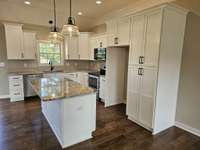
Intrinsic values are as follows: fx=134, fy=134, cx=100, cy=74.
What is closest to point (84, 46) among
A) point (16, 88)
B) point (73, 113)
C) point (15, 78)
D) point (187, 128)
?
point (15, 78)

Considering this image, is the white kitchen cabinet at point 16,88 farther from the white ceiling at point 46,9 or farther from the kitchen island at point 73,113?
the kitchen island at point 73,113

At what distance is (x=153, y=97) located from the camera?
108 inches

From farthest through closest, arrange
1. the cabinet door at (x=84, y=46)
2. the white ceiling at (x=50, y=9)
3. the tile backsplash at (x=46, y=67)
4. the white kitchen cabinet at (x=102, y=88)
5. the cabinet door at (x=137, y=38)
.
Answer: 1. the cabinet door at (x=84, y=46)
2. the tile backsplash at (x=46, y=67)
3. the white kitchen cabinet at (x=102, y=88)
4. the white ceiling at (x=50, y=9)
5. the cabinet door at (x=137, y=38)

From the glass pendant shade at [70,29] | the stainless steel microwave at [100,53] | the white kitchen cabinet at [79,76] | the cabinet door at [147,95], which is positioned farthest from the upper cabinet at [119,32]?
the white kitchen cabinet at [79,76]

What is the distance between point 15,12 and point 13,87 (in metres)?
2.50

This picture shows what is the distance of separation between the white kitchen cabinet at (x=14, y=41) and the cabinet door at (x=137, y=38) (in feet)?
12.7

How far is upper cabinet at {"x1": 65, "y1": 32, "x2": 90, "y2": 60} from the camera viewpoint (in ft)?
18.5

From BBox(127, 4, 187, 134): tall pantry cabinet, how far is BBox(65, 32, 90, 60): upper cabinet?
2869 mm

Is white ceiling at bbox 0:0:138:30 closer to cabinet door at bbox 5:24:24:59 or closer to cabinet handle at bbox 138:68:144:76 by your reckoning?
cabinet door at bbox 5:24:24:59

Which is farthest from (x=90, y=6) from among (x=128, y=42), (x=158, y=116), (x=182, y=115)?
(x=182, y=115)

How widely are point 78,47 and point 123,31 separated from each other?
9.25 feet

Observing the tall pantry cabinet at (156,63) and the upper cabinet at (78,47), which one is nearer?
the tall pantry cabinet at (156,63)

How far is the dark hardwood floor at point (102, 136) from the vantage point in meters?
2.39

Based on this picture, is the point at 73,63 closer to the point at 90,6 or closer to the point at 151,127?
the point at 90,6
